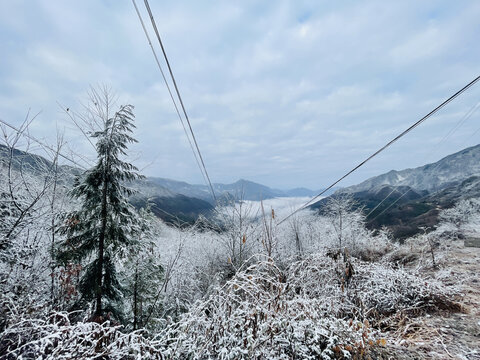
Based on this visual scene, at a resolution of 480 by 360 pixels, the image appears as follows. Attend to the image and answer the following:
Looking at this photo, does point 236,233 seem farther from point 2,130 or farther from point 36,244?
point 2,130

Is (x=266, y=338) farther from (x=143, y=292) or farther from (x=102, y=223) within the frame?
(x=143, y=292)

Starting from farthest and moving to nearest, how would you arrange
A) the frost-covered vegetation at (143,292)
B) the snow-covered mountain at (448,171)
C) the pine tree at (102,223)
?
the snow-covered mountain at (448,171) → the pine tree at (102,223) → the frost-covered vegetation at (143,292)

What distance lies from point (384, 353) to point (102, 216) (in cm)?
769

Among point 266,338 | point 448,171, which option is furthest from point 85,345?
point 448,171

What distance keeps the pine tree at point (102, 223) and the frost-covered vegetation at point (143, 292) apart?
36mm

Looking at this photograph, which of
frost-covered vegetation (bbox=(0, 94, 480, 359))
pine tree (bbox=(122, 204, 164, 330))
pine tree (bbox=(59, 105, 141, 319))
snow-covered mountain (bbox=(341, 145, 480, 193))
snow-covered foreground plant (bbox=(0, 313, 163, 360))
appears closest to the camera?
snow-covered foreground plant (bbox=(0, 313, 163, 360))

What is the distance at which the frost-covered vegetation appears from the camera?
2.33 meters

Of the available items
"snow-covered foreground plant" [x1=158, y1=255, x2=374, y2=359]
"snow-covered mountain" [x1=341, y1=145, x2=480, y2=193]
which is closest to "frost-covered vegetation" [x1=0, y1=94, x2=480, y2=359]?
"snow-covered foreground plant" [x1=158, y1=255, x2=374, y2=359]

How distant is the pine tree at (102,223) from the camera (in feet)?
22.4

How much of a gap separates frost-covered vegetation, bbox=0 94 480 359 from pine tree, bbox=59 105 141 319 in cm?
4

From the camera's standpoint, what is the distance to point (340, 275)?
4121 millimetres

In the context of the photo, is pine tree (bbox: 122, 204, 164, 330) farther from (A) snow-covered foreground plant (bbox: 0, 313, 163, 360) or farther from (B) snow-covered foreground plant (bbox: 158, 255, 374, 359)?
(B) snow-covered foreground plant (bbox: 158, 255, 374, 359)

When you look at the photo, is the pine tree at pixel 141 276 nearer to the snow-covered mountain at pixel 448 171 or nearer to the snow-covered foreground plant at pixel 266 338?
the snow-covered foreground plant at pixel 266 338

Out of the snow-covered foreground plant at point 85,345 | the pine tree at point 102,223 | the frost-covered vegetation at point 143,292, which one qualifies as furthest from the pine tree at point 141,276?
the snow-covered foreground plant at point 85,345
